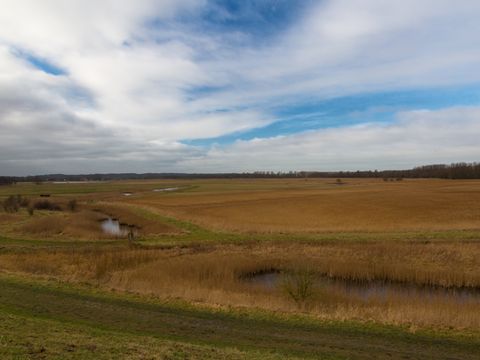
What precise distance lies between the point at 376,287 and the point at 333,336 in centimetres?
1175

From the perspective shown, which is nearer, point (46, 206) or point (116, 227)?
point (116, 227)

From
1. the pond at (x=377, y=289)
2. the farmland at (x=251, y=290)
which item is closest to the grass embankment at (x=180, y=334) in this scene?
the farmland at (x=251, y=290)

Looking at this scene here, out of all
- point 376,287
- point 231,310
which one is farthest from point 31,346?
point 376,287

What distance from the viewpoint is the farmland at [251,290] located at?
33.8ft

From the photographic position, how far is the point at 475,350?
35.2 feet

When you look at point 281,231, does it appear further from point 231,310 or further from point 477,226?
point 231,310

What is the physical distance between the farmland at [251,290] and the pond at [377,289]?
4.4 inches

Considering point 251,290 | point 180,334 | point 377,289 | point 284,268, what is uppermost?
point 180,334

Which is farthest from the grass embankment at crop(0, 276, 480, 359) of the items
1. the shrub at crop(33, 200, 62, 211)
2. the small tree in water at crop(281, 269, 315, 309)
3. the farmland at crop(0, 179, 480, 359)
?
the shrub at crop(33, 200, 62, 211)

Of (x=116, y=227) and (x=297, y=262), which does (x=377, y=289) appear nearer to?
(x=297, y=262)

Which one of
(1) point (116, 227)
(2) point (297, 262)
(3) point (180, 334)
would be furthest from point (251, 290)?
(1) point (116, 227)

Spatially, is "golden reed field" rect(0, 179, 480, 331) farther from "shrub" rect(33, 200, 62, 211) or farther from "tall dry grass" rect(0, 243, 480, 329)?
"shrub" rect(33, 200, 62, 211)

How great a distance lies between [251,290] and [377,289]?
24.6 feet

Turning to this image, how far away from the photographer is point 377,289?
70.6 feet
